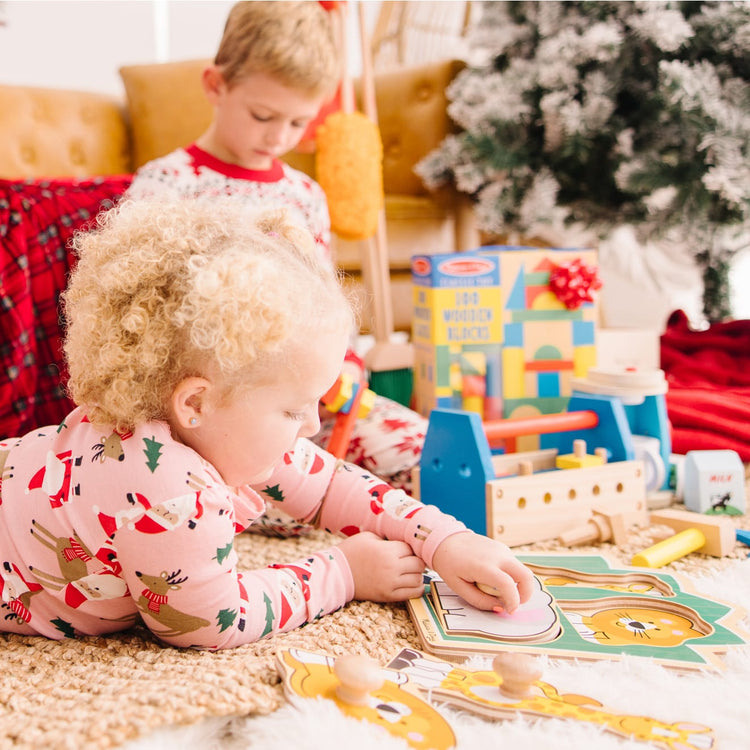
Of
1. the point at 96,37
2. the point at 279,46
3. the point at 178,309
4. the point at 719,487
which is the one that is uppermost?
the point at 96,37

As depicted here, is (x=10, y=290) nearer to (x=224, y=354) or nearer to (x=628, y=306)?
(x=224, y=354)

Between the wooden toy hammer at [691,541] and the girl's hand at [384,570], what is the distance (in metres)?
0.27

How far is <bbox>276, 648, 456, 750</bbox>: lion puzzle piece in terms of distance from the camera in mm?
482

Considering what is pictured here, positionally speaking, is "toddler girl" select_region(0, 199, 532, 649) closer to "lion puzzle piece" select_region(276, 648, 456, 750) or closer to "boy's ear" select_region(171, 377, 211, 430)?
"boy's ear" select_region(171, 377, 211, 430)

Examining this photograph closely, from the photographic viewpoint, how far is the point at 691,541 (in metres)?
0.87

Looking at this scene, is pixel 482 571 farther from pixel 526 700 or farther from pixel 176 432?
pixel 176 432

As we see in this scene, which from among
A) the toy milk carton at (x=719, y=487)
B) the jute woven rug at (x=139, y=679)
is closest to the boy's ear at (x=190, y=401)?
the jute woven rug at (x=139, y=679)

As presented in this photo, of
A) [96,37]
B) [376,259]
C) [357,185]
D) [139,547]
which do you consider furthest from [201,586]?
[96,37]

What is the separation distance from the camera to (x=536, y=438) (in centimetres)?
121

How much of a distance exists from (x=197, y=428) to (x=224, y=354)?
86 millimetres

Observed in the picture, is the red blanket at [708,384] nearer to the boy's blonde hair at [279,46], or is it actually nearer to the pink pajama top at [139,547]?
the pink pajama top at [139,547]

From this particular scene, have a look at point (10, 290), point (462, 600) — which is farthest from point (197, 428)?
point (10, 290)

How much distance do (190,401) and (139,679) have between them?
0.20 meters

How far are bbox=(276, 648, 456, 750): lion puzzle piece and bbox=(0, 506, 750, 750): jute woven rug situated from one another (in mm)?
21
